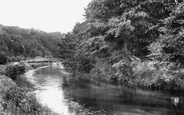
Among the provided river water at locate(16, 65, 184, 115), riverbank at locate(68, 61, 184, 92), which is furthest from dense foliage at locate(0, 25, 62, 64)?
river water at locate(16, 65, 184, 115)

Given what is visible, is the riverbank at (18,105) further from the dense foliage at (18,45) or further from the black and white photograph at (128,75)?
the dense foliage at (18,45)

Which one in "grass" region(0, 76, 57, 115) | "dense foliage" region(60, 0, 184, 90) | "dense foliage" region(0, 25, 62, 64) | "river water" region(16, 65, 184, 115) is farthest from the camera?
"dense foliage" region(0, 25, 62, 64)

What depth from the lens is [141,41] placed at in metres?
28.5

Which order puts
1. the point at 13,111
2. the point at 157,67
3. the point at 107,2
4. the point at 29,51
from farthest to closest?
the point at 29,51 < the point at 107,2 < the point at 157,67 < the point at 13,111

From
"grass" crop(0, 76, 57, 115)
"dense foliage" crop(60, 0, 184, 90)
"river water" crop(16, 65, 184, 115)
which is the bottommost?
"river water" crop(16, 65, 184, 115)

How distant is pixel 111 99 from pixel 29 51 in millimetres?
105810

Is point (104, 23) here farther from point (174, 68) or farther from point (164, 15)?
point (174, 68)

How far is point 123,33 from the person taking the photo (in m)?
26.9

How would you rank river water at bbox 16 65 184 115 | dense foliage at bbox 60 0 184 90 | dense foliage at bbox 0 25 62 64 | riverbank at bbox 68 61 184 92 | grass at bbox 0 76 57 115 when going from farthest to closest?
dense foliage at bbox 0 25 62 64 < riverbank at bbox 68 61 184 92 < dense foliage at bbox 60 0 184 90 < river water at bbox 16 65 184 115 < grass at bbox 0 76 57 115

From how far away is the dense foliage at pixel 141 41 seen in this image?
59.9 feet

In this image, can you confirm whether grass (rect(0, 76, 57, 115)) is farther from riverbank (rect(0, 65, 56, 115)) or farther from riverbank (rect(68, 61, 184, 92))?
riverbank (rect(68, 61, 184, 92))

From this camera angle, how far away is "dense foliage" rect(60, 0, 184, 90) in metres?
18.2

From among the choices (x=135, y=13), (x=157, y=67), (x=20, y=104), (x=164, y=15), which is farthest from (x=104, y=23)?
(x=20, y=104)

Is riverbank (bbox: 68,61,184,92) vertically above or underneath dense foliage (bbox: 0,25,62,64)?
underneath
